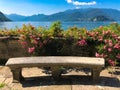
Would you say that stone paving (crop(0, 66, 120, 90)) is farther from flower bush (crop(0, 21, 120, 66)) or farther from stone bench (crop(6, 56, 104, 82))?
flower bush (crop(0, 21, 120, 66))

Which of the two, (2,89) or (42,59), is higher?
(42,59)

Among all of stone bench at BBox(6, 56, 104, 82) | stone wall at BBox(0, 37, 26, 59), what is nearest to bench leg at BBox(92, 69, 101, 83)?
stone bench at BBox(6, 56, 104, 82)

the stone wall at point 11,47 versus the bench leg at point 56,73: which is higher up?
the stone wall at point 11,47

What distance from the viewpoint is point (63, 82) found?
5.56 meters

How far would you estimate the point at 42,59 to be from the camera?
18.3 feet

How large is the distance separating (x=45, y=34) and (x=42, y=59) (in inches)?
57.2

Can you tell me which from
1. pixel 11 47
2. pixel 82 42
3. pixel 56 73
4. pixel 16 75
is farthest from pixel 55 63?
pixel 11 47

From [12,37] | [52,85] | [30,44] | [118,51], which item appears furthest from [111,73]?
[12,37]

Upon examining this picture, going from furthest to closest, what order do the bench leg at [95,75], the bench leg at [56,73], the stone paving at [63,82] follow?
the bench leg at [56,73] → the bench leg at [95,75] → the stone paving at [63,82]

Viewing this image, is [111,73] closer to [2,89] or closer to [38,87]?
[38,87]

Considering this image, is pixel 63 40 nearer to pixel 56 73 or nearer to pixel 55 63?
pixel 56 73

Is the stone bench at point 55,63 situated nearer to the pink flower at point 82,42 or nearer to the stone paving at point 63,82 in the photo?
the stone paving at point 63,82

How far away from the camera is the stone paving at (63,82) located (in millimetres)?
5250

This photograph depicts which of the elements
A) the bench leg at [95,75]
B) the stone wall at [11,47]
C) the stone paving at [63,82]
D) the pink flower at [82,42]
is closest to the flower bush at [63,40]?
the pink flower at [82,42]
